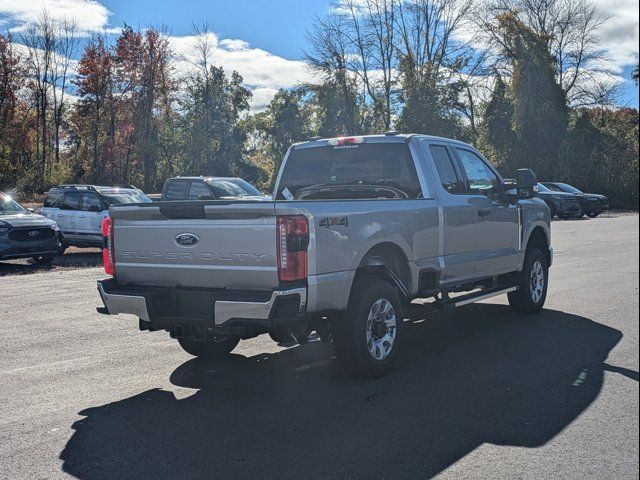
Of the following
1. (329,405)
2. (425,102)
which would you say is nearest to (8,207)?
(329,405)

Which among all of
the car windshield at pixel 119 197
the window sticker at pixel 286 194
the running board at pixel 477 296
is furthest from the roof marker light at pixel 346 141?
the car windshield at pixel 119 197

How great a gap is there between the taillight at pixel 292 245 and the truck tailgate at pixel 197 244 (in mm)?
54

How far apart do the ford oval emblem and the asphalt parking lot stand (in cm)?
119

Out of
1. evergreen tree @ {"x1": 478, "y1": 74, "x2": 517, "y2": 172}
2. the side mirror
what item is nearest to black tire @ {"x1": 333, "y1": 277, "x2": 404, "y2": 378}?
the side mirror

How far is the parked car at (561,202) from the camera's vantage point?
29725mm

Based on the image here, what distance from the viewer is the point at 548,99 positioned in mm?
42562

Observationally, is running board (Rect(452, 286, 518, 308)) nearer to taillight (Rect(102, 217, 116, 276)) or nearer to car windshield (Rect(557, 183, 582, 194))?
taillight (Rect(102, 217, 116, 276))

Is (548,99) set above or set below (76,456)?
above

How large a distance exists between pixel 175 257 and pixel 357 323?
5.09 feet

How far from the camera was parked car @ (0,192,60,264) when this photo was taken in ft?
46.9

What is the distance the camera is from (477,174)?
7.95 metres

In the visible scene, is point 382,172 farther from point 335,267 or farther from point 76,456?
point 76,456

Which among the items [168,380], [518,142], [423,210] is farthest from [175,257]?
[518,142]

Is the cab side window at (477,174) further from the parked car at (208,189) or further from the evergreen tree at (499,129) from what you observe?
the evergreen tree at (499,129)
